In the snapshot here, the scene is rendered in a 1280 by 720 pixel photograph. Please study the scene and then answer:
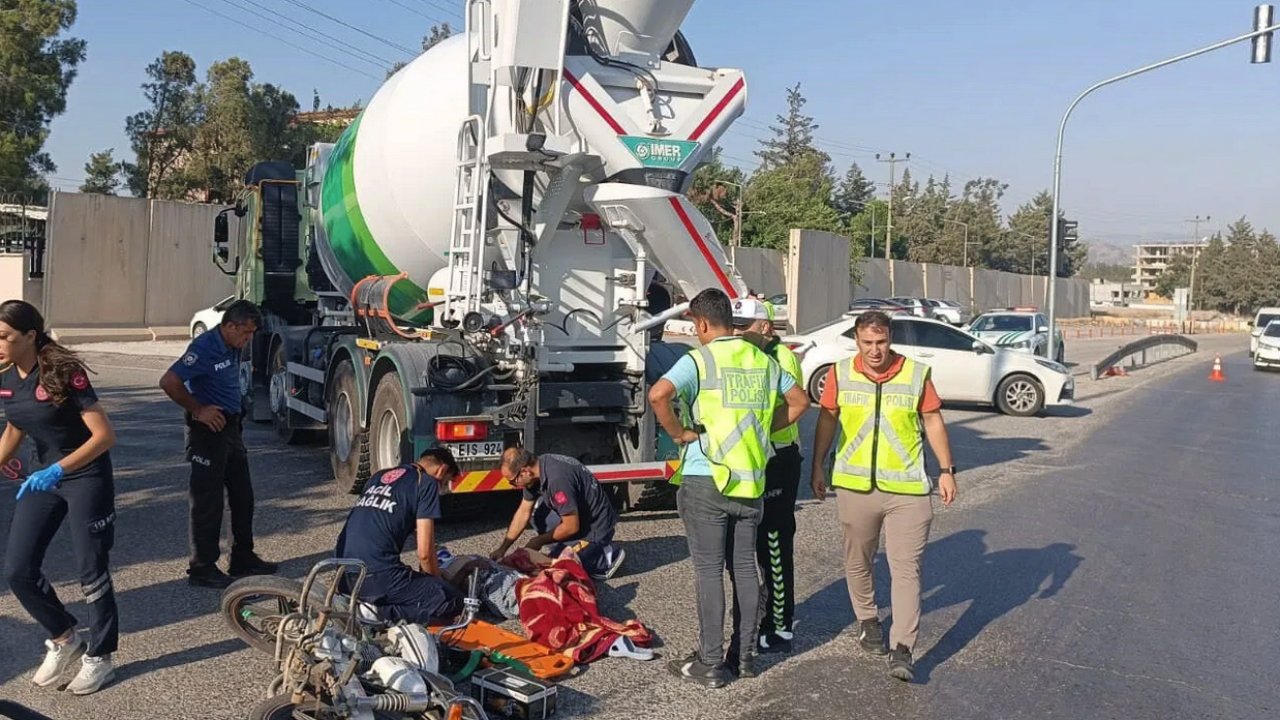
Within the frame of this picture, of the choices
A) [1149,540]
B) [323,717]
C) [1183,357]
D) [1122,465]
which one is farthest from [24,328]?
[1183,357]

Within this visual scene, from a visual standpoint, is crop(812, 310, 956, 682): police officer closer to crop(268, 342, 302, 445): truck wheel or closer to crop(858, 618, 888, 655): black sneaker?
crop(858, 618, 888, 655): black sneaker

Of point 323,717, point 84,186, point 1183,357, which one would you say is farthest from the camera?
point 84,186

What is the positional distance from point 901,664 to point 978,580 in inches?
88.5

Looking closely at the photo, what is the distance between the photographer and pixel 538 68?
7539mm

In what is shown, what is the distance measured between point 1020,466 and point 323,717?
9956mm

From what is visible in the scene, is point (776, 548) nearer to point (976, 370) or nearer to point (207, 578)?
point (207, 578)

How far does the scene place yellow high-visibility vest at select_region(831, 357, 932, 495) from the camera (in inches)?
216

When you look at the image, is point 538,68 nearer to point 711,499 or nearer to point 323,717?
point 711,499

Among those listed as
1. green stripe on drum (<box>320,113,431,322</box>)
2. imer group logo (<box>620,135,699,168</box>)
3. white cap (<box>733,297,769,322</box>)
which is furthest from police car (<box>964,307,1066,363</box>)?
white cap (<box>733,297,769,322</box>)

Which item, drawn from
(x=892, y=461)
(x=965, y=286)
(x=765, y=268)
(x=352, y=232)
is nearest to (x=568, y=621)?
(x=892, y=461)

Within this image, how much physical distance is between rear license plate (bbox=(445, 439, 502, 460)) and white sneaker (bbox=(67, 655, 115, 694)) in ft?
10.0

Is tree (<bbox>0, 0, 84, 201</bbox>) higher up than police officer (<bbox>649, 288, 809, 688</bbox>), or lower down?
higher up

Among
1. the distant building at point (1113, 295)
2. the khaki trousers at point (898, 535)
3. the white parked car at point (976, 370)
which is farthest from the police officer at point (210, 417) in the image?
the distant building at point (1113, 295)

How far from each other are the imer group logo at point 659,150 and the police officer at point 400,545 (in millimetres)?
2831
